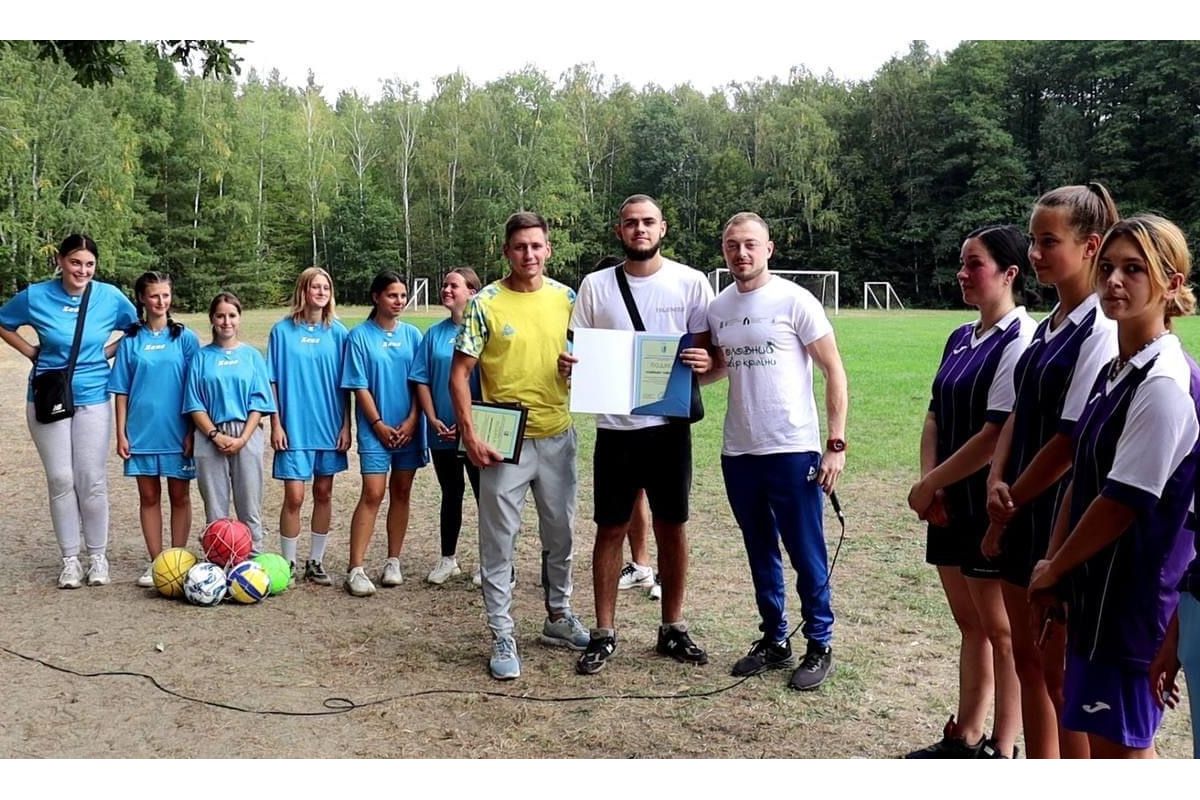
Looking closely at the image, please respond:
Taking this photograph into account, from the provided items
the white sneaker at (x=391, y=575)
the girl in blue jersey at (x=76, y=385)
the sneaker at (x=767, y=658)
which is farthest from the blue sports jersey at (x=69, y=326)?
the sneaker at (x=767, y=658)

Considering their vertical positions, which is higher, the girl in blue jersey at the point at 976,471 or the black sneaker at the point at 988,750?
the girl in blue jersey at the point at 976,471

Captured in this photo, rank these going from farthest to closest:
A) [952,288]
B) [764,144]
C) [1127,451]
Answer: [764,144], [952,288], [1127,451]

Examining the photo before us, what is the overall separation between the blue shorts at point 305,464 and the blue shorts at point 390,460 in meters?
0.15

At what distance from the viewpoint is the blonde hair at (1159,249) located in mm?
2375

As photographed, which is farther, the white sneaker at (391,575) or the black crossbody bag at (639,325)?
the white sneaker at (391,575)

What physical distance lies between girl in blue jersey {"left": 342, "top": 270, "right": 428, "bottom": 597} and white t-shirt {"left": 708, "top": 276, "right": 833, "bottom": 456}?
2.27 metres

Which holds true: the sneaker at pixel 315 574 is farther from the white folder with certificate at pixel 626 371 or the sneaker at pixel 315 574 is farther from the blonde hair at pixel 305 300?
the white folder with certificate at pixel 626 371

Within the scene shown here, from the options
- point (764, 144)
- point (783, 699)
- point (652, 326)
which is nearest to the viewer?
point (783, 699)

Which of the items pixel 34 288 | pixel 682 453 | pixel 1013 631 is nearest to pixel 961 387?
pixel 1013 631

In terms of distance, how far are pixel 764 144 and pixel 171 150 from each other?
89.9ft

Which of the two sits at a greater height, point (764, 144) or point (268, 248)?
point (764, 144)

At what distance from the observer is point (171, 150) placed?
4412 cm

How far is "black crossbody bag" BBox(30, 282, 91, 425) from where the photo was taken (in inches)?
238

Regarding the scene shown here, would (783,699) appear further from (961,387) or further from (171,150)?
(171,150)
